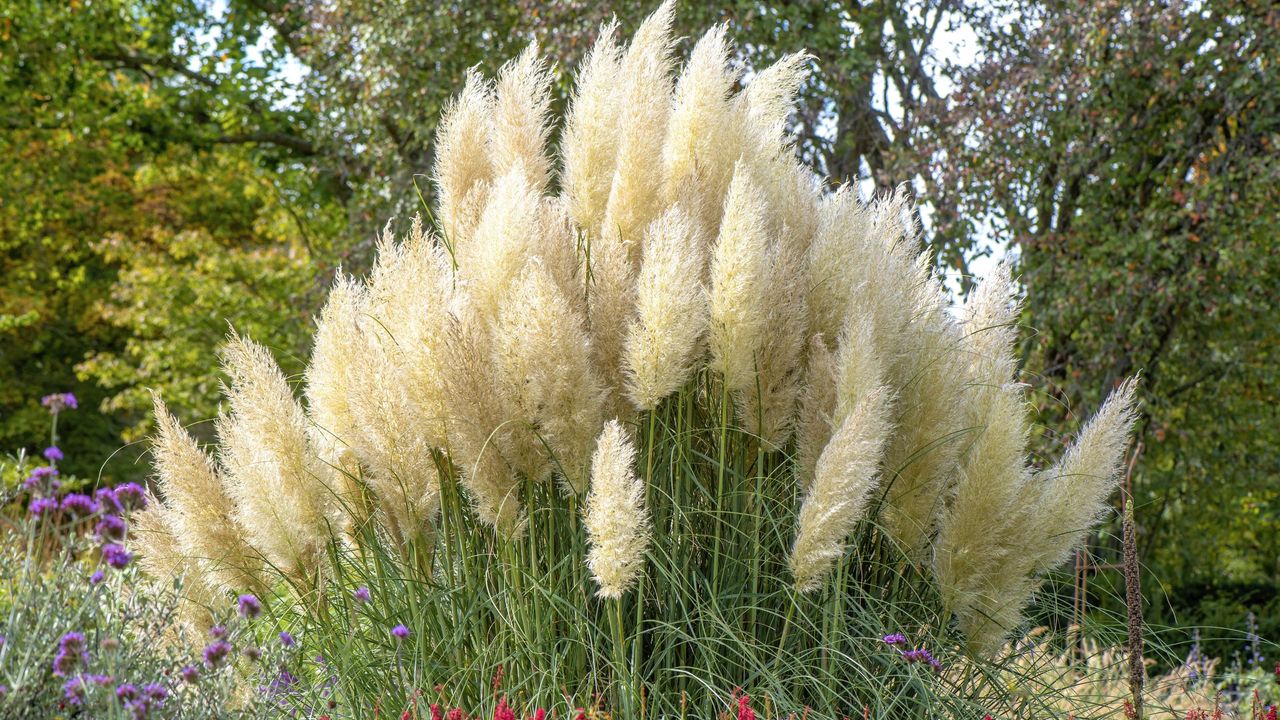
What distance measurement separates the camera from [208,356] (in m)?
14.3

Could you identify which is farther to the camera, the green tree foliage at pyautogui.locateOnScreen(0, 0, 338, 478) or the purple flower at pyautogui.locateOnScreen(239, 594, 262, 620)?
the green tree foliage at pyautogui.locateOnScreen(0, 0, 338, 478)

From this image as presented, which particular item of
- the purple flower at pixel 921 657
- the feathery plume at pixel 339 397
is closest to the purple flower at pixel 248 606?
the feathery plume at pixel 339 397

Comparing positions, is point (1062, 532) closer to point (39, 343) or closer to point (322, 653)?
point (322, 653)

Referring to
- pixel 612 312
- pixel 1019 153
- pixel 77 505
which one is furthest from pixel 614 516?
pixel 1019 153

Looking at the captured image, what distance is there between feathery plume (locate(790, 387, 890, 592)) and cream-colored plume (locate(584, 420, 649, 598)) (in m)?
0.38

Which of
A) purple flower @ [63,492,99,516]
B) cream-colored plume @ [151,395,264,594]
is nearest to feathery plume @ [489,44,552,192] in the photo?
cream-colored plume @ [151,395,264,594]

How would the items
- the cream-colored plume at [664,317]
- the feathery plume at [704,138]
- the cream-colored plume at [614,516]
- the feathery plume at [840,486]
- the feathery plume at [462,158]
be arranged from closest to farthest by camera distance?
the cream-colored plume at [614,516], the feathery plume at [840,486], the cream-colored plume at [664,317], the feathery plume at [704,138], the feathery plume at [462,158]

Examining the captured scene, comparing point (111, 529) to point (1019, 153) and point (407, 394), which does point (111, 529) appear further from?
point (1019, 153)

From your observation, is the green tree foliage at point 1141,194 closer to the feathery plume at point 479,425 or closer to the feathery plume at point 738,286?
the feathery plume at point 738,286

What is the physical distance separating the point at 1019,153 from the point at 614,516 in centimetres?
671

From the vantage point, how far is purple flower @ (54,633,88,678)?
2.46 m

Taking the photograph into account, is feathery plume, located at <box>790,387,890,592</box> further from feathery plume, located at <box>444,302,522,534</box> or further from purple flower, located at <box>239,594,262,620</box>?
purple flower, located at <box>239,594,262,620</box>

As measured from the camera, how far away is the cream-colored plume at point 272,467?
3.07 meters

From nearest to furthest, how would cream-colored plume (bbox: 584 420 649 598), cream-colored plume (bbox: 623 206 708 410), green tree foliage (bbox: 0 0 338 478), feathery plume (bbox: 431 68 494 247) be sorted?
cream-colored plume (bbox: 584 420 649 598) < cream-colored plume (bbox: 623 206 708 410) < feathery plume (bbox: 431 68 494 247) < green tree foliage (bbox: 0 0 338 478)
